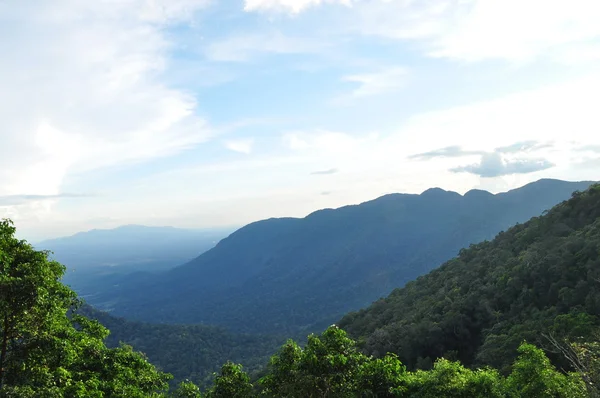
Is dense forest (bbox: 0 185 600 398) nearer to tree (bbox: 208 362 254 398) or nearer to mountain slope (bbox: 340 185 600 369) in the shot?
tree (bbox: 208 362 254 398)

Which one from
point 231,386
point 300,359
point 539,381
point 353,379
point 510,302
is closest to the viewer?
point 353,379

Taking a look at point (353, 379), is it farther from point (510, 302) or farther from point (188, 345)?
point (188, 345)

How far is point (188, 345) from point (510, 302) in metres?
113

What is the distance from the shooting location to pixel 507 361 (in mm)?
34031

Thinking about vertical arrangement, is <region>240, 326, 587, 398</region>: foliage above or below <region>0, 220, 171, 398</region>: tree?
below

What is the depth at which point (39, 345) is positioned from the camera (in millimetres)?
13125

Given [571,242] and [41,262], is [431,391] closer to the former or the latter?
[41,262]

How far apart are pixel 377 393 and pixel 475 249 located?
221ft

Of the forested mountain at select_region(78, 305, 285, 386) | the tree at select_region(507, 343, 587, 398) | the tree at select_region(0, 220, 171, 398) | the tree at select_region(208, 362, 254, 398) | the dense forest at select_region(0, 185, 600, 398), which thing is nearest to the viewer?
the tree at select_region(0, 220, 171, 398)

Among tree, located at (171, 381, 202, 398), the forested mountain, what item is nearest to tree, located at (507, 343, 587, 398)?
tree, located at (171, 381, 202, 398)

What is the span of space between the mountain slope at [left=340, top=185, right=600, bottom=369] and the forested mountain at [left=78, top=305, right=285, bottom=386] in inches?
2842

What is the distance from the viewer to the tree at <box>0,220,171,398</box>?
1220 centimetres

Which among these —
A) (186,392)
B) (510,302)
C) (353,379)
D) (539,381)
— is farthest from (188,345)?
(353,379)

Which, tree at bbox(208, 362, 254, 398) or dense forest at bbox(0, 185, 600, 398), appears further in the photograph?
tree at bbox(208, 362, 254, 398)
